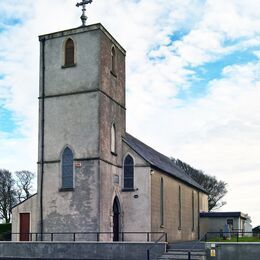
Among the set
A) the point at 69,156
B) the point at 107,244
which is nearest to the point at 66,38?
the point at 69,156

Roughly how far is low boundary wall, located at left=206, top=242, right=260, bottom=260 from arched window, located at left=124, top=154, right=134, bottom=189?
8594mm

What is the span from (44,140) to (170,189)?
10.9m

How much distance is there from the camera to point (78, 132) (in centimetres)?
2825

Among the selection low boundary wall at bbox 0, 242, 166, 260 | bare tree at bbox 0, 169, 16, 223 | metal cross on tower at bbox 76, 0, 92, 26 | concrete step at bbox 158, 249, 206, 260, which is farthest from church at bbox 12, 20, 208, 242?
bare tree at bbox 0, 169, 16, 223

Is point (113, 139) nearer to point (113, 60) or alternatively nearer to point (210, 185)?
point (113, 60)

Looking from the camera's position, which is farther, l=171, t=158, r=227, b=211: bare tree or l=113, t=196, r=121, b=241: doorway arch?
l=171, t=158, r=227, b=211: bare tree

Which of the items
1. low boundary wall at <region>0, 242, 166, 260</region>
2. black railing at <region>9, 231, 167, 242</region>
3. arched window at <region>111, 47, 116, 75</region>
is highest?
arched window at <region>111, 47, 116, 75</region>

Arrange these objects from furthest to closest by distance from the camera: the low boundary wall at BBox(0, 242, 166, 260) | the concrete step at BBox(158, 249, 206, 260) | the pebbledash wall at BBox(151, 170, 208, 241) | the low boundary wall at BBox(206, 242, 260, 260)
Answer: the pebbledash wall at BBox(151, 170, 208, 241) < the low boundary wall at BBox(0, 242, 166, 260) < the concrete step at BBox(158, 249, 206, 260) < the low boundary wall at BBox(206, 242, 260, 260)

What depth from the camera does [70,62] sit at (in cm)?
2942

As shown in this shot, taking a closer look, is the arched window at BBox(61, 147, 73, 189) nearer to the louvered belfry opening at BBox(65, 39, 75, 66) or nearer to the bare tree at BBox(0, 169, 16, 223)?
the louvered belfry opening at BBox(65, 39, 75, 66)

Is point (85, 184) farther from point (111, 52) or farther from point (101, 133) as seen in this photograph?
point (111, 52)

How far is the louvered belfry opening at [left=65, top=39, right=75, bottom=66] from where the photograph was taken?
1158 inches

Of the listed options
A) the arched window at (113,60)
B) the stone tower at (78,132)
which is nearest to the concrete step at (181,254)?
the stone tower at (78,132)

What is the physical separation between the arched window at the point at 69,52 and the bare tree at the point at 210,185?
168 ft
